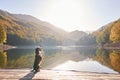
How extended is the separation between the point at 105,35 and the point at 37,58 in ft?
582

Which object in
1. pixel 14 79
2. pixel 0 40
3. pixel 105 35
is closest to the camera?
pixel 14 79

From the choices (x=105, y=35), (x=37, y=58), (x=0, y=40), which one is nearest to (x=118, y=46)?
(x=105, y=35)

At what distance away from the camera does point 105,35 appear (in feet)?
642

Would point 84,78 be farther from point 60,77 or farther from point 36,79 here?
point 36,79

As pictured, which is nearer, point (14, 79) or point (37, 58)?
point (14, 79)

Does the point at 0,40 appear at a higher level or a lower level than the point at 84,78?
higher

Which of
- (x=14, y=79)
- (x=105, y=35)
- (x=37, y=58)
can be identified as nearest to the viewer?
(x=14, y=79)

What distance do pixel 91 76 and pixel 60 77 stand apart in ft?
8.26

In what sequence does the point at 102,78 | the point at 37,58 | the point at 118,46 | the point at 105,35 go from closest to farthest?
the point at 102,78
the point at 37,58
the point at 118,46
the point at 105,35

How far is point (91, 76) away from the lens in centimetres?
2002

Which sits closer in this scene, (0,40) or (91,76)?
(91,76)

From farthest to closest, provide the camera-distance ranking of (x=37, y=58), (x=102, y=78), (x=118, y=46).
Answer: (x=118, y=46)
(x=37, y=58)
(x=102, y=78)

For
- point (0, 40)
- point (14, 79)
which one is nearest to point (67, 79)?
point (14, 79)

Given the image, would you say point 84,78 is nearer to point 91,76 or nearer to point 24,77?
point 91,76
